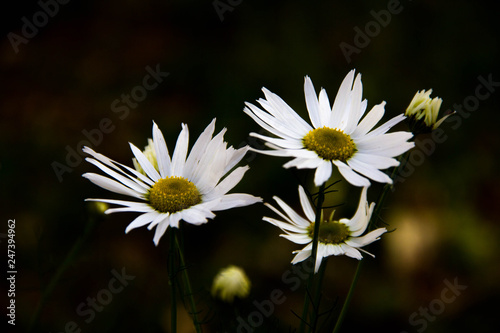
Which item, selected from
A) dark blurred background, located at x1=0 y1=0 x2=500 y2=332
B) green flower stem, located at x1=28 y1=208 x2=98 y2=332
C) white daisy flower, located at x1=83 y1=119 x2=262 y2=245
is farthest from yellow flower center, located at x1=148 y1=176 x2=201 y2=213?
dark blurred background, located at x1=0 y1=0 x2=500 y2=332

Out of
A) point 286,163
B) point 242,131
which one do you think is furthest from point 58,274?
point 242,131

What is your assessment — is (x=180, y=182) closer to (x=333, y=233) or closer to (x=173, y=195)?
(x=173, y=195)

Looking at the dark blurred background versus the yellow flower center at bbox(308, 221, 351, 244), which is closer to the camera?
the yellow flower center at bbox(308, 221, 351, 244)

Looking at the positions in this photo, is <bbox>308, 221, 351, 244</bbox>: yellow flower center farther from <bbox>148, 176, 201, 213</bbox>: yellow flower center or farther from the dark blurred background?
the dark blurred background

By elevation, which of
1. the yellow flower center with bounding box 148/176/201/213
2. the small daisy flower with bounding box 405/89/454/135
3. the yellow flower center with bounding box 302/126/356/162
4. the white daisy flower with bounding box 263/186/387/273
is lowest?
the white daisy flower with bounding box 263/186/387/273

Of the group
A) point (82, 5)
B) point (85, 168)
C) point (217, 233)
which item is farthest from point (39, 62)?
point (217, 233)

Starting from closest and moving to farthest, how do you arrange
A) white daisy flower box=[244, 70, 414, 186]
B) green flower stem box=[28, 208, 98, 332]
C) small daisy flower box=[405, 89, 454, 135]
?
white daisy flower box=[244, 70, 414, 186]
small daisy flower box=[405, 89, 454, 135]
green flower stem box=[28, 208, 98, 332]

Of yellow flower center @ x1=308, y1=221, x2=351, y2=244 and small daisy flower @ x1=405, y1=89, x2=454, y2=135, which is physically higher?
small daisy flower @ x1=405, y1=89, x2=454, y2=135

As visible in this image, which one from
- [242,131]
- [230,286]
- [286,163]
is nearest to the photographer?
[286,163]
